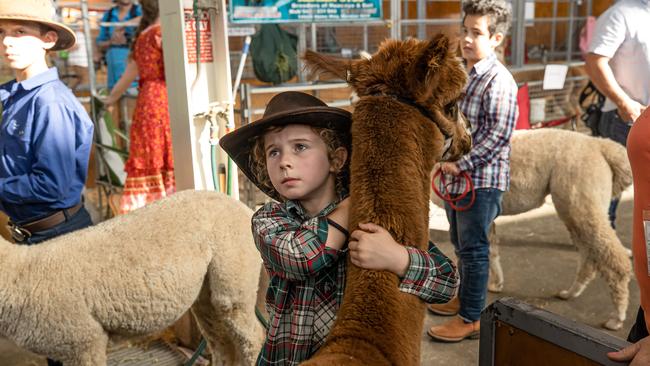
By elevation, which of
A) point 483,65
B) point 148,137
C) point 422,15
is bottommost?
point 148,137

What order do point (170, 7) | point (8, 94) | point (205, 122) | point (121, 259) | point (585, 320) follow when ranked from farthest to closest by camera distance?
1. point (585, 320)
2. point (205, 122)
3. point (170, 7)
4. point (8, 94)
5. point (121, 259)

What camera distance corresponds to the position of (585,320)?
3904 mm

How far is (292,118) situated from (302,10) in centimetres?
386

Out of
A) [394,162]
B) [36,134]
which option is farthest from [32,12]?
[394,162]

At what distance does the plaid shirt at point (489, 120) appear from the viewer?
3.21m

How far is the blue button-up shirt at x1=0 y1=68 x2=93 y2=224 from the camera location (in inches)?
96.8

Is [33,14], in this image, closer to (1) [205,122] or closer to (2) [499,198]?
(1) [205,122]

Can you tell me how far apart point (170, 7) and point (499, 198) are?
2.10 metres

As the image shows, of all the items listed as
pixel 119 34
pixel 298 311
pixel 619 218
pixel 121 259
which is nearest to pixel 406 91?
pixel 298 311

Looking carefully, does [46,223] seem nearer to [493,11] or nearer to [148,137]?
[148,137]

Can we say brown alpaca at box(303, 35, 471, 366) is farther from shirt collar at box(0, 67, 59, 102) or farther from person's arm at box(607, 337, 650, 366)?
shirt collar at box(0, 67, 59, 102)

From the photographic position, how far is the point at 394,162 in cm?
138

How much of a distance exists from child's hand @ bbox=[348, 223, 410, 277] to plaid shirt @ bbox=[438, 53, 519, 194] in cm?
194

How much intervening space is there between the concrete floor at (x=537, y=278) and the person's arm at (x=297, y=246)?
2233mm
